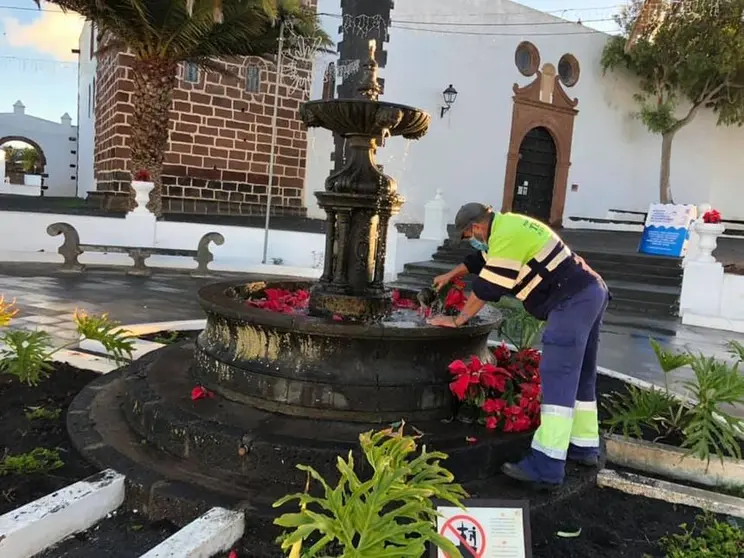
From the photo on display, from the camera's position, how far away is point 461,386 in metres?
3.21

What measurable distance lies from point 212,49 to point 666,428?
10.6 meters

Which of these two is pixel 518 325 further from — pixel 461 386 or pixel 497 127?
pixel 497 127

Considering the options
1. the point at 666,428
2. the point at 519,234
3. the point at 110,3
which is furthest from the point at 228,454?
the point at 110,3

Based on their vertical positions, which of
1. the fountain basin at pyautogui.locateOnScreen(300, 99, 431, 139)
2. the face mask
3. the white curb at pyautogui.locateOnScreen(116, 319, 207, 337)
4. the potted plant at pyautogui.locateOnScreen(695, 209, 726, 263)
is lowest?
the white curb at pyautogui.locateOnScreen(116, 319, 207, 337)

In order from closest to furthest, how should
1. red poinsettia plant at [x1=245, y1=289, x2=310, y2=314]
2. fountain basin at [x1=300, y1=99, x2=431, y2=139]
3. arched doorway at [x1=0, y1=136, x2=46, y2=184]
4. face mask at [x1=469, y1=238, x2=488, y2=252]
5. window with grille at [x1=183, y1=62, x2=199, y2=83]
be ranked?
face mask at [x1=469, y1=238, x2=488, y2=252] → fountain basin at [x1=300, y1=99, x2=431, y2=139] → red poinsettia plant at [x1=245, y1=289, x2=310, y2=314] → window with grille at [x1=183, y1=62, x2=199, y2=83] → arched doorway at [x1=0, y1=136, x2=46, y2=184]

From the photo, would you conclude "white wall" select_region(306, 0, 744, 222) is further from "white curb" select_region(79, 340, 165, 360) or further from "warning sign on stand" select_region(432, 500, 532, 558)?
"warning sign on stand" select_region(432, 500, 532, 558)

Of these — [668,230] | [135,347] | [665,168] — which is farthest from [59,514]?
[665,168]

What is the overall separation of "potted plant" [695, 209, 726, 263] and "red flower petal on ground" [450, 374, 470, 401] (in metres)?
7.54

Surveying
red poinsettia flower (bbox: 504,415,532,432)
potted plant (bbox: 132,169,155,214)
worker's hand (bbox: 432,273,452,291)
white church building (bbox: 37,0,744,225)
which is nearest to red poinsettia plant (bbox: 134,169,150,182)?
potted plant (bbox: 132,169,155,214)

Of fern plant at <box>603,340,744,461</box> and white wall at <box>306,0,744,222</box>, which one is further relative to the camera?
white wall at <box>306,0,744,222</box>

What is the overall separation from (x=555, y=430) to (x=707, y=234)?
7606mm

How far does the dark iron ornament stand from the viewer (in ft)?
12.9

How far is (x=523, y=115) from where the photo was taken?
55.4 ft

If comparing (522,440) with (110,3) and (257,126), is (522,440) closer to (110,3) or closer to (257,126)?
(110,3)
